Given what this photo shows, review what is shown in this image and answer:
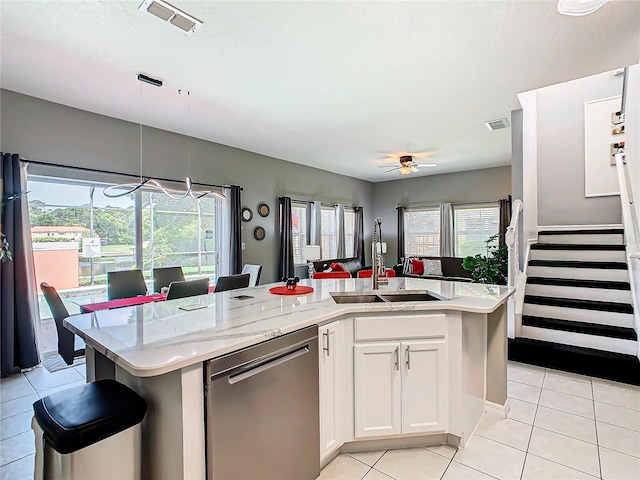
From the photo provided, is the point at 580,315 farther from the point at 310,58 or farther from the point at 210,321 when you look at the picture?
the point at 210,321

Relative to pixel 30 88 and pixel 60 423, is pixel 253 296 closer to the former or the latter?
pixel 60 423

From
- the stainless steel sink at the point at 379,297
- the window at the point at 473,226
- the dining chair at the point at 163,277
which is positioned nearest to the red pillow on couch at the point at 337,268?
the window at the point at 473,226

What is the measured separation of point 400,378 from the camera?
79.0 inches

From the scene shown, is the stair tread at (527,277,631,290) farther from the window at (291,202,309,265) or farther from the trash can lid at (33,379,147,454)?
the trash can lid at (33,379,147,454)

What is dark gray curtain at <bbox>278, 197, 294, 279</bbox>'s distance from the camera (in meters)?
6.32

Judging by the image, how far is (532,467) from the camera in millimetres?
1933

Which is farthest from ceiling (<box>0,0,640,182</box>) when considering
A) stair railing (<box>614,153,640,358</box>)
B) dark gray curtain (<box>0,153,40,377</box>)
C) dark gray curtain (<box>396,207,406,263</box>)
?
dark gray curtain (<box>396,207,406,263</box>)

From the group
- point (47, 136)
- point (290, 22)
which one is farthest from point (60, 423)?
point (47, 136)

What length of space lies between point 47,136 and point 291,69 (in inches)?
111

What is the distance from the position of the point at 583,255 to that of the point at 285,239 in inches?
177

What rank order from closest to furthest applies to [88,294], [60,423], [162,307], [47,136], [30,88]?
[60,423], [162,307], [30,88], [47,136], [88,294]

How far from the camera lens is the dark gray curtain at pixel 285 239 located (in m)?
6.32

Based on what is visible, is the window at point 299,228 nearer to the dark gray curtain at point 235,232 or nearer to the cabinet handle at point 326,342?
the dark gray curtain at point 235,232

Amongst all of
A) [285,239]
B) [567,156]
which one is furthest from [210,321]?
[567,156]
